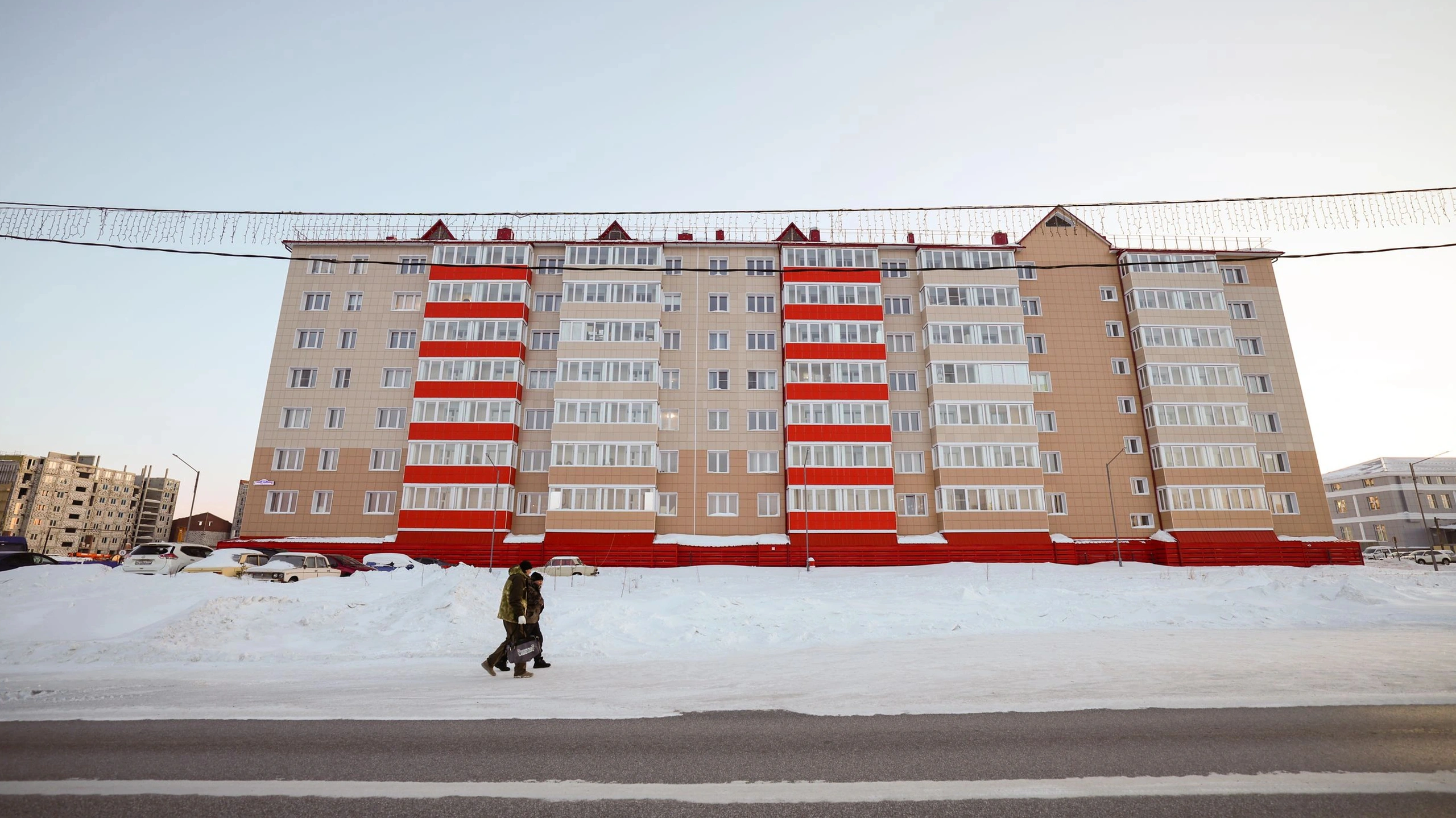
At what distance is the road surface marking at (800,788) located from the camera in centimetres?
541

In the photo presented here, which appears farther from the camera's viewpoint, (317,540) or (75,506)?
(75,506)

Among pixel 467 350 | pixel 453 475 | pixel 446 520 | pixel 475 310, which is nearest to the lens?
pixel 446 520

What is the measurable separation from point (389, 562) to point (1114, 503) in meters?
46.0

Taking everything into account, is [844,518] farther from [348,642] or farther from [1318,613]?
[348,642]

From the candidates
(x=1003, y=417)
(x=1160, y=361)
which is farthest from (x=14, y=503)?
(x=1160, y=361)

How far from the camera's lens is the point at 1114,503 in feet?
144

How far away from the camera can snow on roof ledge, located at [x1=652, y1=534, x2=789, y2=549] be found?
4125cm

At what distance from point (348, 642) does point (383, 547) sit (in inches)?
1153

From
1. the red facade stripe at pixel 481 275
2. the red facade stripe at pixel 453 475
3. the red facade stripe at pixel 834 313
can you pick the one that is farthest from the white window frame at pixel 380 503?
the red facade stripe at pixel 834 313

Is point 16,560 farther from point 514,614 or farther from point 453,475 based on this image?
point 514,614

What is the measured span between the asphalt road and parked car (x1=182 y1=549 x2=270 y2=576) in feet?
69.2

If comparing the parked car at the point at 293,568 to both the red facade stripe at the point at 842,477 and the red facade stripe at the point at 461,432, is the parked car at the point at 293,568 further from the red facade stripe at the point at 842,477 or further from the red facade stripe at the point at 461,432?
the red facade stripe at the point at 842,477

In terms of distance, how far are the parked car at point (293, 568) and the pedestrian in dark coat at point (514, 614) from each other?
59.4ft

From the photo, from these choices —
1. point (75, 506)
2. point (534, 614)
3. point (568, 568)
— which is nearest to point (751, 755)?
point (534, 614)
